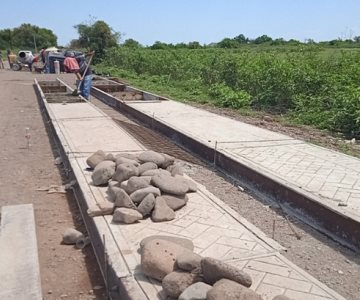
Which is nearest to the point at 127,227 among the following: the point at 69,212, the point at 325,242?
the point at 69,212

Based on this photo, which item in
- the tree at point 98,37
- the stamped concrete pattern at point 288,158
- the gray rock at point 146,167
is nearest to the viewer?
the stamped concrete pattern at point 288,158

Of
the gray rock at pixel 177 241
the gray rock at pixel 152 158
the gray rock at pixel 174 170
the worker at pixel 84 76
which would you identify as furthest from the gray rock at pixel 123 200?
the worker at pixel 84 76

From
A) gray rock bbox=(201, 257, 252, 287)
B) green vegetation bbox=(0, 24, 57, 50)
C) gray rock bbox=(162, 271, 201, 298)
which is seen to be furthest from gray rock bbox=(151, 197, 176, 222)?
green vegetation bbox=(0, 24, 57, 50)

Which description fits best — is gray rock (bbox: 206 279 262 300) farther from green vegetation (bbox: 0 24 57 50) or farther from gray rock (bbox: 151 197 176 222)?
green vegetation (bbox: 0 24 57 50)

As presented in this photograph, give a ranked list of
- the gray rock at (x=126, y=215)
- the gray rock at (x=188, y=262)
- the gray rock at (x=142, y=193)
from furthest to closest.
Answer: the gray rock at (x=142, y=193) → the gray rock at (x=126, y=215) → the gray rock at (x=188, y=262)

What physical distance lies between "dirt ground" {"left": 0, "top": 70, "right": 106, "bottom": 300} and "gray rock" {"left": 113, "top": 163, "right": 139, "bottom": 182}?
653 mm

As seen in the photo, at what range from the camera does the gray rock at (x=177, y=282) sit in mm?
2881

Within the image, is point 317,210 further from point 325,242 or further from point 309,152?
point 309,152

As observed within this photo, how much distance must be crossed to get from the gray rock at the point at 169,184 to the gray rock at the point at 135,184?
112 mm

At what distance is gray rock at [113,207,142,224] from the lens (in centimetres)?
416

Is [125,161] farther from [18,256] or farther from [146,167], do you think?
[18,256]

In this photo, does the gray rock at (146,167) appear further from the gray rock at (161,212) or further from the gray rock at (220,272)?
the gray rock at (220,272)

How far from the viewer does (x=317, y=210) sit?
466 cm

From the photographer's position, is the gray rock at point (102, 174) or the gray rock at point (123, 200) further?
the gray rock at point (102, 174)
